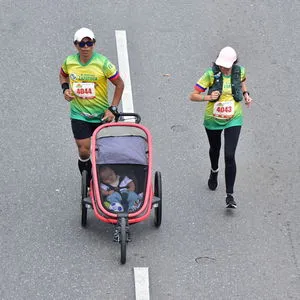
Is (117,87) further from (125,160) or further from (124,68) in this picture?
(124,68)

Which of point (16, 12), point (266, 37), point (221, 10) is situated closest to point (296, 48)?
point (266, 37)

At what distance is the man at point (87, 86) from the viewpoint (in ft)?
35.5

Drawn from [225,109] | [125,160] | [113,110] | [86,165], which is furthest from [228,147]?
[86,165]

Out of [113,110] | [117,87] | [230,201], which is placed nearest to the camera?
[113,110]

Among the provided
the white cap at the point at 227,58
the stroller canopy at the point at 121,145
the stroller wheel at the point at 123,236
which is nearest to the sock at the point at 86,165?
the stroller canopy at the point at 121,145

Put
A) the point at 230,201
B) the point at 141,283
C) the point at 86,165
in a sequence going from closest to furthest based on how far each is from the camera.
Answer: the point at 141,283 < the point at 230,201 < the point at 86,165

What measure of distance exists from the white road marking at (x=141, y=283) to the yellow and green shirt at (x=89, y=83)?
1802 mm

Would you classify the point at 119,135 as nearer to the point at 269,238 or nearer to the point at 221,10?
the point at 269,238

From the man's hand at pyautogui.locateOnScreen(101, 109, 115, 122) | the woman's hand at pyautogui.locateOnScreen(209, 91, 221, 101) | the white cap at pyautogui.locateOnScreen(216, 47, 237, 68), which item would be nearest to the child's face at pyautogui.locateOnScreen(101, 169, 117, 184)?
the man's hand at pyautogui.locateOnScreen(101, 109, 115, 122)

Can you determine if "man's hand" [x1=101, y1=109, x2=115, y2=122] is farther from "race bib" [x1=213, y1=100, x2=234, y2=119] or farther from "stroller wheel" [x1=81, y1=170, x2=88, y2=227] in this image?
"race bib" [x1=213, y1=100, x2=234, y2=119]

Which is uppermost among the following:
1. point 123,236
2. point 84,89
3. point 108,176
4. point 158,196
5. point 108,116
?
point 84,89

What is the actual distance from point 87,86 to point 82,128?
491 mm

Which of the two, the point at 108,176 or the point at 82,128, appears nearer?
the point at 108,176

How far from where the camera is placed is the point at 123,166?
10.7 metres
